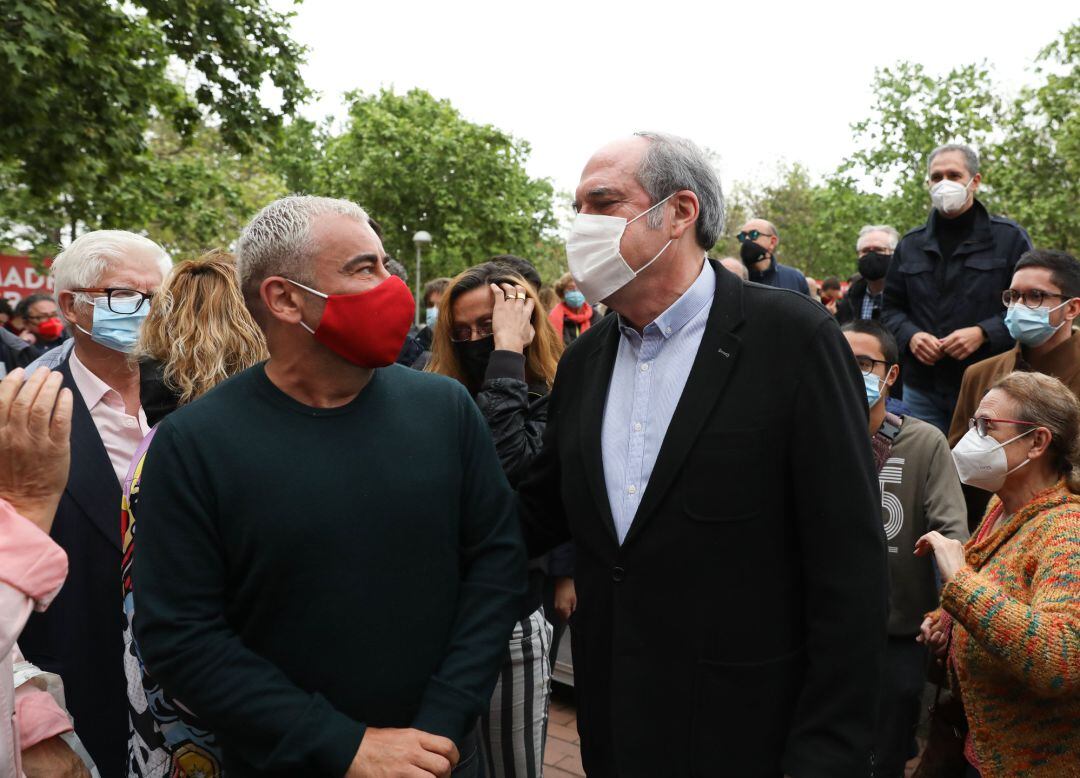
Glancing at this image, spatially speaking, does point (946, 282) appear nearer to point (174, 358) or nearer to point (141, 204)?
point (174, 358)

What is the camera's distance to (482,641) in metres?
2.12

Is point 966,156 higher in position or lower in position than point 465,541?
higher

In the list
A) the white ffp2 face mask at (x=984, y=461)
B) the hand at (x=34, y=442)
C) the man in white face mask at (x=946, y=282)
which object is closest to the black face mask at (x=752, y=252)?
the man in white face mask at (x=946, y=282)

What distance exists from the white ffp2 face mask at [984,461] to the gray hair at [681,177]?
57.5 inches

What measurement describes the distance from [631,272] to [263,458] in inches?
38.4

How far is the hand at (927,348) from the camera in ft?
16.1

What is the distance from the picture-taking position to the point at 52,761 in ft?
6.97

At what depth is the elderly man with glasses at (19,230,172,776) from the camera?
268cm

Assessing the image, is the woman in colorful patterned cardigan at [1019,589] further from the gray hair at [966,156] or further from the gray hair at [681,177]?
the gray hair at [966,156]

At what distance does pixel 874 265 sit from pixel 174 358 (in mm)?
5196

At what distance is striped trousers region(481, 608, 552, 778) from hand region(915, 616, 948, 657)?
1.38m

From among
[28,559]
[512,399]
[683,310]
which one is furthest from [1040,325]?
[28,559]

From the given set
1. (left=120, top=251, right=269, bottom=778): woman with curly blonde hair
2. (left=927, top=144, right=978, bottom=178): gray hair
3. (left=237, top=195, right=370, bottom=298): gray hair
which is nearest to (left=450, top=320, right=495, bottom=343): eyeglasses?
(left=120, top=251, right=269, bottom=778): woman with curly blonde hair

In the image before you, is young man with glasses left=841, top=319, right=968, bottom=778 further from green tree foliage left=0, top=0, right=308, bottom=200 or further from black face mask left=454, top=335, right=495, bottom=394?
green tree foliage left=0, top=0, right=308, bottom=200
